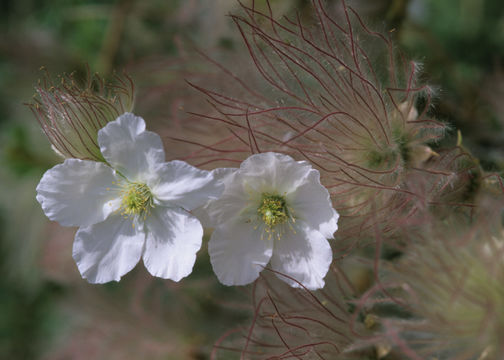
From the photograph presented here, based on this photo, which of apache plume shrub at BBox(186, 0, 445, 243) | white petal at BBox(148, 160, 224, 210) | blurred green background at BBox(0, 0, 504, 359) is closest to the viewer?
white petal at BBox(148, 160, 224, 210)

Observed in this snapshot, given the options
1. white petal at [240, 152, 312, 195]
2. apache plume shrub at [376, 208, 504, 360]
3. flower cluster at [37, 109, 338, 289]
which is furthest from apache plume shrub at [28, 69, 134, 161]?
apache plume shrub at [376, 208, 504, 360]

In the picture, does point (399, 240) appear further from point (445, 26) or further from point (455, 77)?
point (445, 26)

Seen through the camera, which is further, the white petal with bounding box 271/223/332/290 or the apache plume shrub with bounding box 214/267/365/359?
the apache plume shrub with bounding box 214/267/365/359

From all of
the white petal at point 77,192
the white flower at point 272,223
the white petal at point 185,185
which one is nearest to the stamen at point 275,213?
the white flower at point 272,223

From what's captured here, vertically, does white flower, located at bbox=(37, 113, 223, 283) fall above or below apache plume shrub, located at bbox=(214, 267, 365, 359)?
above

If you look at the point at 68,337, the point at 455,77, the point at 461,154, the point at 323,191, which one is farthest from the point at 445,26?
the point at 68,337

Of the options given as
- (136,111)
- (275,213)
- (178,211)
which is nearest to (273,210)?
(275,213)

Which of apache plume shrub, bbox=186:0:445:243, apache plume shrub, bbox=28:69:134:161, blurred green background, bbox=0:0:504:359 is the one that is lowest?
blurred green background, bbox=0:0:504:359

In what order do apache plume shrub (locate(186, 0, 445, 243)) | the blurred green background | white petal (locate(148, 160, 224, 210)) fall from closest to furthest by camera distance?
white petal (locate(148, 160, 224, 210))
apache plume shrub (locate(186, 0, 445, 243))
the blurred green background

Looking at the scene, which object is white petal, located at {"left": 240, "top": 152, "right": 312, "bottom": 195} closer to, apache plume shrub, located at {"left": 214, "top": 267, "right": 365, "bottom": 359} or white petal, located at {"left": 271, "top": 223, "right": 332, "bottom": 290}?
white petal, located at {"left": 271, "top": 223, "right": 332, "bottom": 290}
